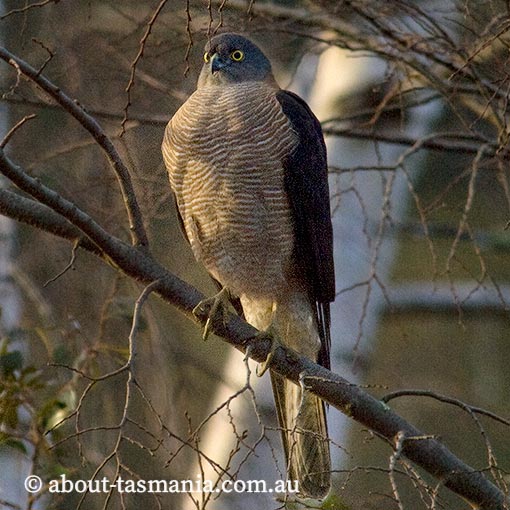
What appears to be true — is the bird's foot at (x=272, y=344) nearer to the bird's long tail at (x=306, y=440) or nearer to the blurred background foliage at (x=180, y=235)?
the bird's long tail at (x=306, y=440)

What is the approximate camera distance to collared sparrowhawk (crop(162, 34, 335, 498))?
461 cm

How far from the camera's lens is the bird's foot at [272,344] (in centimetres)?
410

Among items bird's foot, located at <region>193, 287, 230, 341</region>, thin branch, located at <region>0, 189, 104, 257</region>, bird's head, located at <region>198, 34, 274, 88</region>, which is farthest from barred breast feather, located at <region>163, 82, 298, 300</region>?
thin branch, located at <region>0, 189, 104, 257</region>

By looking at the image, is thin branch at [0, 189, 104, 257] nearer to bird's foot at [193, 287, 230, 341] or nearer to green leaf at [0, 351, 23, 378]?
bird's foot at [193, 287, 230, 341]

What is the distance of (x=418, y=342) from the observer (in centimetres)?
637

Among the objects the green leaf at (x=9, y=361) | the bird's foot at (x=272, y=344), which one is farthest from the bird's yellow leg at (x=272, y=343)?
the green leaf at (x=9, y=361)

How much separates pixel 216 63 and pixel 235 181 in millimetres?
683

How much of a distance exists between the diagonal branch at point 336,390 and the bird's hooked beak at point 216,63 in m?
1.44

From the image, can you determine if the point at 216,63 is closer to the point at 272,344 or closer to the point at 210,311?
the point at 210,311

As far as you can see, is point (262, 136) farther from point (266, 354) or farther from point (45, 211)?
point (45, 211)

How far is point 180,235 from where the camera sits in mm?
5152

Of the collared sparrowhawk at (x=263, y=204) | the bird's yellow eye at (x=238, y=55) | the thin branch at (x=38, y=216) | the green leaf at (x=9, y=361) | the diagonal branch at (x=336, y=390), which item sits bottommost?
the diagonal branch at (x=336, y=390)

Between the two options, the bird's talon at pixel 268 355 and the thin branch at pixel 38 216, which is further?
the bird's talon at pixel 268 355

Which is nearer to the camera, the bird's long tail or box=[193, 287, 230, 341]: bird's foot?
box=[193, 287, 230, 341]: bird's foot
